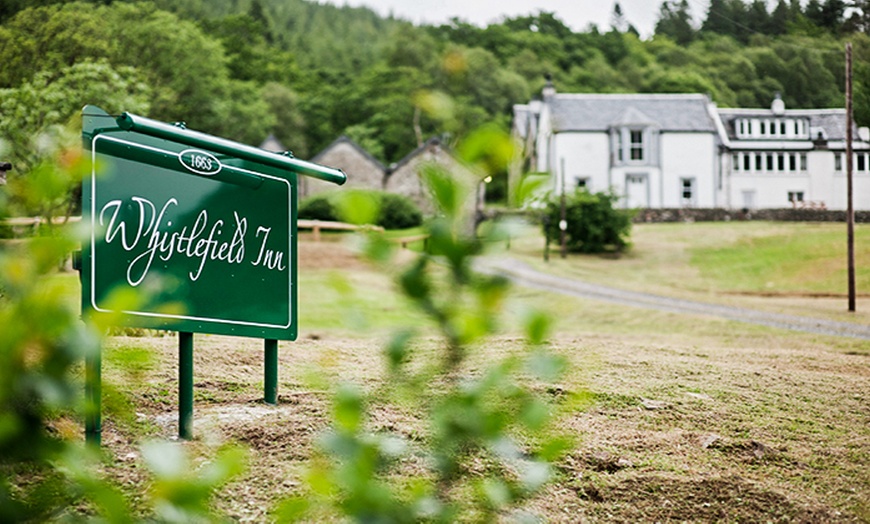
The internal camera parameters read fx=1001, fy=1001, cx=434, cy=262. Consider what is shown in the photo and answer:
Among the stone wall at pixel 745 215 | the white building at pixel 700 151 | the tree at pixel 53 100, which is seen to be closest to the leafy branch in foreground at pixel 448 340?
the tree at pixel 53 100

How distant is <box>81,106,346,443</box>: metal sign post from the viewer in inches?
237

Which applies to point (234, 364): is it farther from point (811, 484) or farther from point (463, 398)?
point (463, 398)

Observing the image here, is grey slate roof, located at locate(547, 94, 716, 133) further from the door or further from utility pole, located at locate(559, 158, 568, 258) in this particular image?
utility pole, located at locate(559, 158, 568, 258)

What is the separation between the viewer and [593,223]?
1852 inches

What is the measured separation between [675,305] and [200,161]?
2312 centimetres

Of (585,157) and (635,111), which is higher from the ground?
(635,111)

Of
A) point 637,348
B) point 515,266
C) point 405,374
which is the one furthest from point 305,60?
point 405,374

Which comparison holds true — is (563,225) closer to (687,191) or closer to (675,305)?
(675,305)

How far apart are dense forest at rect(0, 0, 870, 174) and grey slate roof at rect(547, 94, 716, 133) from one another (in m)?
5.09

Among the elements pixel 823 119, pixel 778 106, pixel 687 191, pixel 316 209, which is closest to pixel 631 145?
pixel 687 191

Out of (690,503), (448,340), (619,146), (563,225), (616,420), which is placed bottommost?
(690,503)

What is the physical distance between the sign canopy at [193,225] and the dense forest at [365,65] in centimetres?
423

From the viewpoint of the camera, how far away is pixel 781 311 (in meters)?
26.8

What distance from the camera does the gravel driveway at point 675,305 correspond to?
22.4 m
